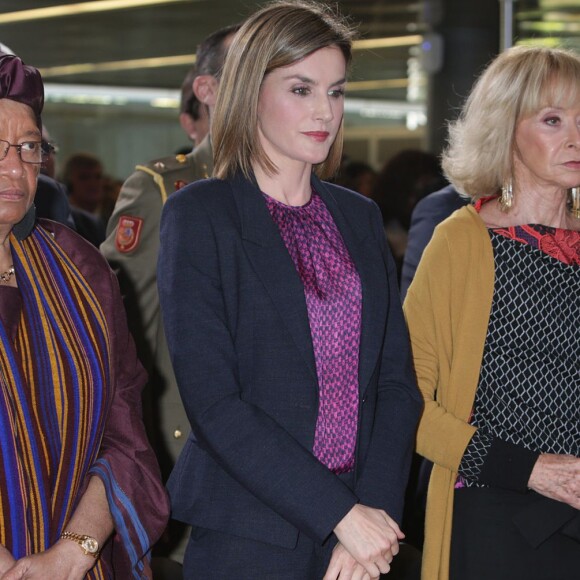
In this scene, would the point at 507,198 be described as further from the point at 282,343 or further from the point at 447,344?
the point at 282,343

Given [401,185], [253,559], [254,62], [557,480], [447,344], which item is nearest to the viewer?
[253,559]

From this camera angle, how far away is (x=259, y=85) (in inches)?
82.0

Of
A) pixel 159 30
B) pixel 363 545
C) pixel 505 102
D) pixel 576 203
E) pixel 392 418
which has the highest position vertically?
pixel 505 102

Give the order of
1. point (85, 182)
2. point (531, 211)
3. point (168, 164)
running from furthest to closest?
point (85, 182), point (168, 164), point (531, 211)

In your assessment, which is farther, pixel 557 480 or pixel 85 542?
pixel 557 480

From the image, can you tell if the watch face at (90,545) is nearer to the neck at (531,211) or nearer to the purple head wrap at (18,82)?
the purple head wrap at (18,82)

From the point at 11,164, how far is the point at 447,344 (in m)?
1.07

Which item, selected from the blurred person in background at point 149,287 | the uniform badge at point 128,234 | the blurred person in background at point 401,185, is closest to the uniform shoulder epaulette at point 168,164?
the blurred person in background at point 149,287

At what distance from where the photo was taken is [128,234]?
2.87 metres

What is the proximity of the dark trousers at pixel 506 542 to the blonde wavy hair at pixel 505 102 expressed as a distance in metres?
0.75

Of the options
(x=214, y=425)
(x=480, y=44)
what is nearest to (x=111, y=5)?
(x=480, y=44)

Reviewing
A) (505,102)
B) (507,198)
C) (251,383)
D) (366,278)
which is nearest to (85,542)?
(251,383)

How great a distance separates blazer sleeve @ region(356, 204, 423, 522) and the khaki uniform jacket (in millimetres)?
816

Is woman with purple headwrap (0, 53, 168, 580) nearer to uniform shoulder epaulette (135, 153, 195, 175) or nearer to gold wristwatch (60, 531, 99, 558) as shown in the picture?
gold wristwatch (60, 531, 99, 558)
